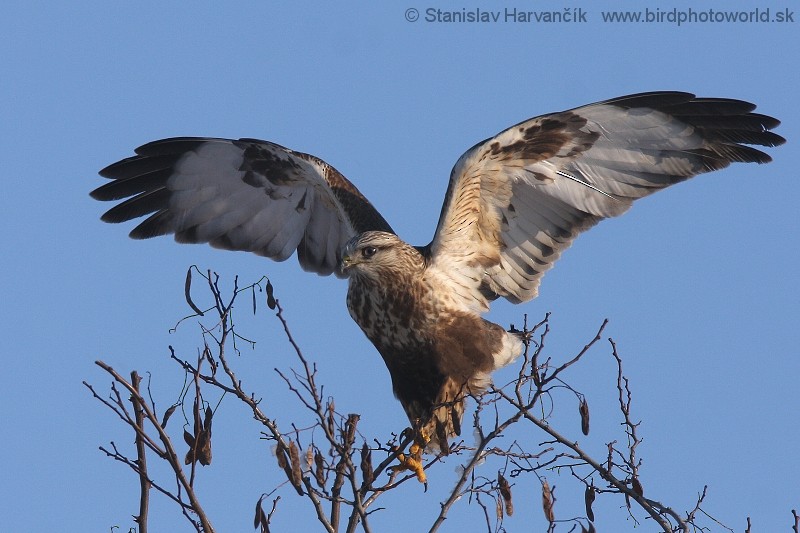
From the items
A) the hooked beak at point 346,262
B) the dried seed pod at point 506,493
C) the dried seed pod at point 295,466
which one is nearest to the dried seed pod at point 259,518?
the dried seed pod at point 295,466

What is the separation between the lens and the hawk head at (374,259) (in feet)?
20.5

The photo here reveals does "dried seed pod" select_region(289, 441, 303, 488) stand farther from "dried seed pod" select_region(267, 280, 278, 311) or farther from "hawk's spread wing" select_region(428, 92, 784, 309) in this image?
"hawk's spread wing" select_region(428, 92, 784, 309)

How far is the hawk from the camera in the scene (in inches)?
247

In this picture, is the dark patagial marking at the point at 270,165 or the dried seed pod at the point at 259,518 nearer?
the dried seed pod at the point at 259,518

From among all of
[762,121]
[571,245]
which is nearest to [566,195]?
[571,245]

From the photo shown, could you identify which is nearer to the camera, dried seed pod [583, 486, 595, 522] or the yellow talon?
dried seed pod [583, 486, 595, 522]

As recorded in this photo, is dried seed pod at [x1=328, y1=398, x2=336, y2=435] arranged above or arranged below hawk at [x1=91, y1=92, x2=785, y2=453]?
below

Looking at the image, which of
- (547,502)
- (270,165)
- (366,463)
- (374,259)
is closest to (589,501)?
(547,502)

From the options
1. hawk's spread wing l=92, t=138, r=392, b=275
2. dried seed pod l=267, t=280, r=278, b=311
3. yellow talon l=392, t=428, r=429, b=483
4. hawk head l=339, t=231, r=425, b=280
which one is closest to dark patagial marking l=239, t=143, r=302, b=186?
hawk's spread wing l=92, t=138, r=392, b=275

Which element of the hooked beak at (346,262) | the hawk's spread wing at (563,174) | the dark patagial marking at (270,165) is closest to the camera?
the hooked beak at (346,262)

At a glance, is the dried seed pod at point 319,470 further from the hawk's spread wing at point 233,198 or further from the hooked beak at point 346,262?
the hawk's spread wing at point 233,198

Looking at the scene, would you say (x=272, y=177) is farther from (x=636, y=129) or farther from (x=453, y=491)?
(x=453, y=491)

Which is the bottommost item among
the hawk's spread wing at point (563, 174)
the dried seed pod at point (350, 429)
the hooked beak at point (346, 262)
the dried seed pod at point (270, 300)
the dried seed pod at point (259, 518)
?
the dried seed pod at point (259, 518)

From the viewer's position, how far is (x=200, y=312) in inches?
179
